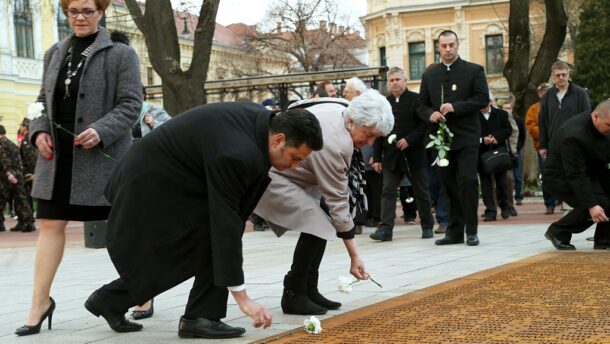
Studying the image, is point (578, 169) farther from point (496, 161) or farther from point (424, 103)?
point (496, 161)

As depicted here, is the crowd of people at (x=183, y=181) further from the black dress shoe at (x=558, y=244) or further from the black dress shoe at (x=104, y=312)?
the black dress shoe at (x=558, y=244)

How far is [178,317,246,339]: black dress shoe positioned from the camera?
4898mm

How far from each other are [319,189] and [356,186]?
389 mm

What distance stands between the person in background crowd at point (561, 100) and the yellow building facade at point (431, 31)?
46855 millimetres

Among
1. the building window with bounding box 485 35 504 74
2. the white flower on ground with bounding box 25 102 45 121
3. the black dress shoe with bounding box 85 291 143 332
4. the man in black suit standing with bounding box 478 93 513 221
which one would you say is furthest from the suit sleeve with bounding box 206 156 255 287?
the building window with bounding box 485 35 504 74

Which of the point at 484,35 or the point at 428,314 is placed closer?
the point at 428,314

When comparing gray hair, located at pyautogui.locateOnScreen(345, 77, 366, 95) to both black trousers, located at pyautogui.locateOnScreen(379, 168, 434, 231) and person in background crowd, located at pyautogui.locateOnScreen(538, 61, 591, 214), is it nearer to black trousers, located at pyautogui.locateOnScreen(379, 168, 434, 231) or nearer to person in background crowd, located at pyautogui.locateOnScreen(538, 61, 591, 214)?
black trousers, located at pyautogui.locateOnScreen(379, 168, 434, 231)

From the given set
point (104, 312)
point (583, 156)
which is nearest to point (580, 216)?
point (583, 156)

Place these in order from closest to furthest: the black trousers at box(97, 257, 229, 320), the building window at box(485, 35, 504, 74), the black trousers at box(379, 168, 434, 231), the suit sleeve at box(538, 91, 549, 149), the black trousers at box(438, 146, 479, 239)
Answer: the black trousers at box(97, 257, 229, 320) < the black trousers at box(438, 146, 479, 239) < the black trousers at box(379, 168, 434, 231) < the suit sleeve at box(538, 91, 549, 149) < the building window at box(485, 35, 504, 74)

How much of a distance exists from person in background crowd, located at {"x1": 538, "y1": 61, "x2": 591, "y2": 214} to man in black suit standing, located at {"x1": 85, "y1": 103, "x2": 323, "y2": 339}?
7.25m

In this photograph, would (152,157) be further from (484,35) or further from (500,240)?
(484,35)

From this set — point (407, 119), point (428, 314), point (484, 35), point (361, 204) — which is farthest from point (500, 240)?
point (484, 35)

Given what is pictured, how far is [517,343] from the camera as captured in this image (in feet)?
14.8

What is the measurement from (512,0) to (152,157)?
49.3ft
